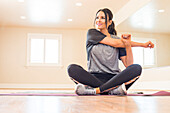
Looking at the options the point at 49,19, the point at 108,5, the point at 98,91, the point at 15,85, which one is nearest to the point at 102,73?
the point at 98,91

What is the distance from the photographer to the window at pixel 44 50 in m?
8.55

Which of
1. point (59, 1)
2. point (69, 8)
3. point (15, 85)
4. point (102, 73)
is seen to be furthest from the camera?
point (15, 85)

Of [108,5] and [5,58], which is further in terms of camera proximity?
[5,58]

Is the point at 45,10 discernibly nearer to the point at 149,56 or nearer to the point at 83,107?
the point at 149,56

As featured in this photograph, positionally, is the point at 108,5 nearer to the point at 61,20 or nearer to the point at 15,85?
the point at 61,20

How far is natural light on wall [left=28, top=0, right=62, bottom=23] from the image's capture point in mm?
5953

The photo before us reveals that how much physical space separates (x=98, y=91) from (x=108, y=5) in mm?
4715

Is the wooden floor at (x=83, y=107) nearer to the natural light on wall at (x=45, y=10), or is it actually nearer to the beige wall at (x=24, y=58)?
the natural light on wall at (x=45, y=10)

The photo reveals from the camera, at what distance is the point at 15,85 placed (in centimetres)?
837

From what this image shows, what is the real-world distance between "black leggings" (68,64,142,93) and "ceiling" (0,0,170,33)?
129 inches

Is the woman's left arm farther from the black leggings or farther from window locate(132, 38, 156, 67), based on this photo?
window locate(132, 38, 156, 67)

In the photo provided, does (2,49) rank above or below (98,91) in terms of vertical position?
above

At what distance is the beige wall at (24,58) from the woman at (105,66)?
6636 millimetres

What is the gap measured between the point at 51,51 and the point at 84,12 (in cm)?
263
